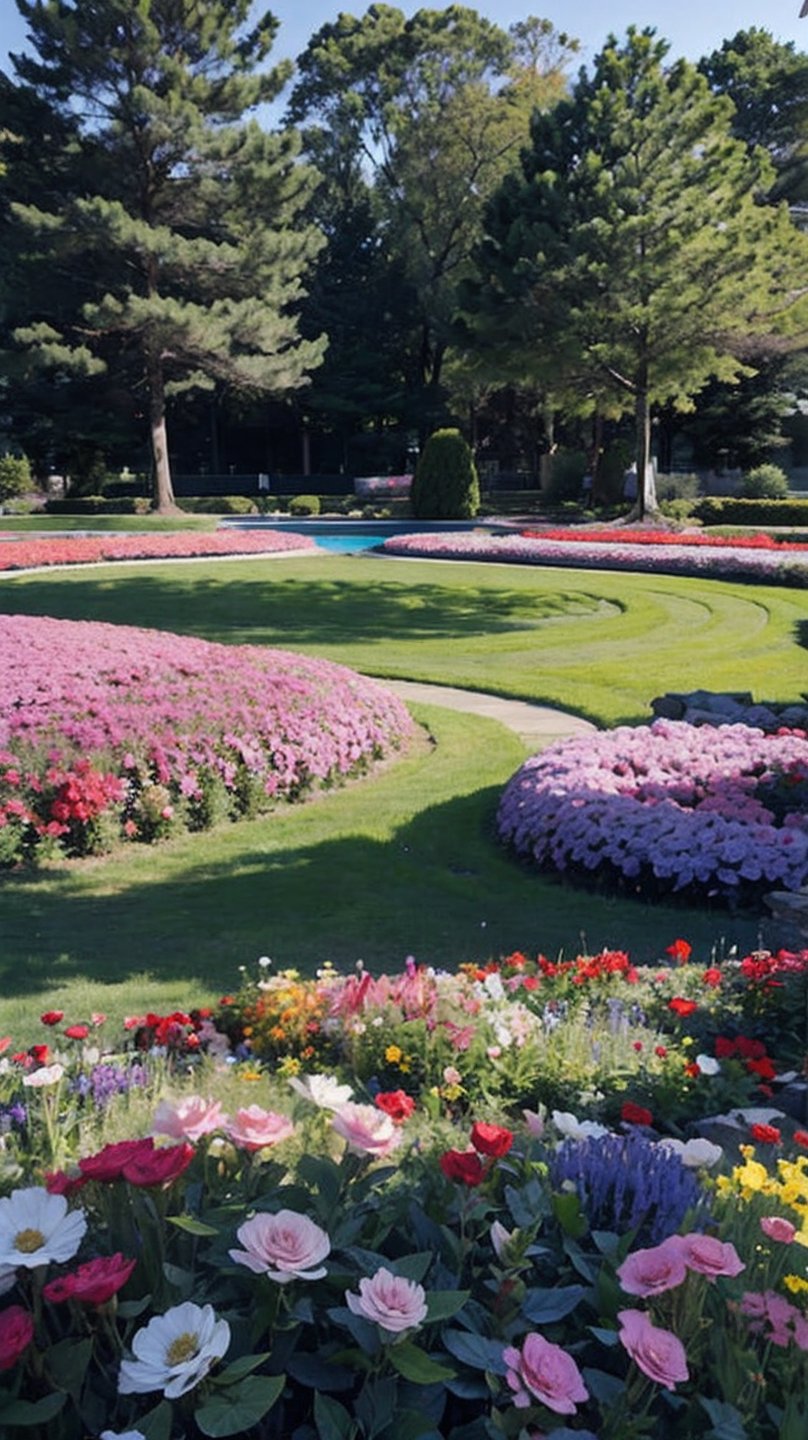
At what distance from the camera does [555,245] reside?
2812cm

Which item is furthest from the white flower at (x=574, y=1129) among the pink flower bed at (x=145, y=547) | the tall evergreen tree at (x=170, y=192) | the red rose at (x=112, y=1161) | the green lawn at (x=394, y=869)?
the tall evergreen tree at (x=170, y=192)

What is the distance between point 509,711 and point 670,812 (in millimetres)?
3957

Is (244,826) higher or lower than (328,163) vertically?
lower

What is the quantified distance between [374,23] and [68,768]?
5139cm

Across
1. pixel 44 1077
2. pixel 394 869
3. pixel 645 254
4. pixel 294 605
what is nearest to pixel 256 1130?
pixel 44 1077

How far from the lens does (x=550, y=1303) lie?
1620mm

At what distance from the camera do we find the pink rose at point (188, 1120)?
175cm

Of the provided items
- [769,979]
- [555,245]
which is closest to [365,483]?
[555,245]

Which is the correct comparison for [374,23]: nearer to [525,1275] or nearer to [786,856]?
[786,856]

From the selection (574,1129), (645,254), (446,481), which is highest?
(645,254)

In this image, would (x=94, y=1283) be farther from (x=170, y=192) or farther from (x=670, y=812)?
(x=170, y=192)

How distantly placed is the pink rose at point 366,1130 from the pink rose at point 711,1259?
0.45 metres

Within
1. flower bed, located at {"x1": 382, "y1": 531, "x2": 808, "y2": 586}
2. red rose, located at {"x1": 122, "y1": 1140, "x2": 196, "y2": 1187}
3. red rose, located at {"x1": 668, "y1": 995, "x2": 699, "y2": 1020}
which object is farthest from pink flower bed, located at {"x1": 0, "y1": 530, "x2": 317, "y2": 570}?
red rose, located at {"x1": 122, "y1": 1140, "x2": 196, "y2": 1187}

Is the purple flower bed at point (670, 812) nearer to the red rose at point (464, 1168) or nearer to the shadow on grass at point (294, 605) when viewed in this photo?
the red rose at point (464, 1168)
